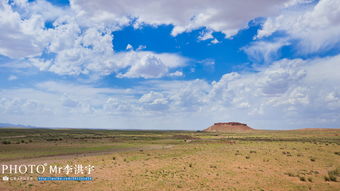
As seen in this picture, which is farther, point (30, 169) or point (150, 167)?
point (150, 167)

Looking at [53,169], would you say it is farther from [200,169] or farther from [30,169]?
[200,169]

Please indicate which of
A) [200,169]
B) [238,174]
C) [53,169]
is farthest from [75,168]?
[238,174]

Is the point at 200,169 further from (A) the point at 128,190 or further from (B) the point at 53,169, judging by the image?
(B) the point at 53,169

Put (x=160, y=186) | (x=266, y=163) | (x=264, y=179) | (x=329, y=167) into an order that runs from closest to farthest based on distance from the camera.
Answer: (x=160, y=186)
(x=264, y=179)
(x=329, y=167)
(x=266, y=163)

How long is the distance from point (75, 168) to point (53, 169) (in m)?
2.13

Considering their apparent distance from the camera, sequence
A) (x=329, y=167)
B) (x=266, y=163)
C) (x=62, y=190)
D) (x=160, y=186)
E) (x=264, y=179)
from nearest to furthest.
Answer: (x=62, y=190) → (x=160, y=186) → (x=264, y=179) → (x=329, y=167) → (x=266, y=163)

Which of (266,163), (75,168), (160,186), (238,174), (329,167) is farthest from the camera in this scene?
(266,163)

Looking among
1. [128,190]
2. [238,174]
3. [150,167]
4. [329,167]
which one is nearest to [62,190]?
[128,190]

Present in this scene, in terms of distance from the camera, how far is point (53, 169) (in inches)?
993

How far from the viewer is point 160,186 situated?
1973 cm

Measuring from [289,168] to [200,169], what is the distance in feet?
33.0

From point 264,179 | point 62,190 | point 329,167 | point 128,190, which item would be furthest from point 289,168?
point 62,190

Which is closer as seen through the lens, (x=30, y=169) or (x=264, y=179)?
(x=264, y=179)

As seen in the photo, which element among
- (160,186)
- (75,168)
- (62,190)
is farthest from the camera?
(75,168)
